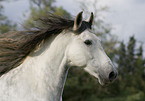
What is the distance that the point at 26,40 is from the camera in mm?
2137

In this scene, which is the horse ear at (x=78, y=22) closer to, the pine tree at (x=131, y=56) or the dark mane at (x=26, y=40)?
the dark mane at (x=26, y=40)

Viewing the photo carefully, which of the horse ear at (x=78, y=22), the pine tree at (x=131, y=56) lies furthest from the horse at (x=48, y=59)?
the pine tree at (x=131, y=56)

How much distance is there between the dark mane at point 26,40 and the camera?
84.4 inches

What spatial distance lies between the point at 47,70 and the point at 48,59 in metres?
0.13

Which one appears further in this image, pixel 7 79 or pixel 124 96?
pixel 124 96

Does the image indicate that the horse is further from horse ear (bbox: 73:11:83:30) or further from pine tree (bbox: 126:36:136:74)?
pine tree (bbox: 126:36:136:74)

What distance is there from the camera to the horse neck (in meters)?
1.92

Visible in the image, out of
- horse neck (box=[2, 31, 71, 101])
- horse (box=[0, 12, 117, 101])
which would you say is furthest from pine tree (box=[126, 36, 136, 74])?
horse neck (box=[2, 31, 71, 101])

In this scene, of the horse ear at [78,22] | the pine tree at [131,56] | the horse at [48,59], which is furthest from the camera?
the pine tree at [131,56]

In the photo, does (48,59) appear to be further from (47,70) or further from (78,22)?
(78,22)

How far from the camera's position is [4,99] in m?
1.77

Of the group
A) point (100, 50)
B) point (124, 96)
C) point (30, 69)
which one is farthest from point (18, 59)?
point (124, 96)

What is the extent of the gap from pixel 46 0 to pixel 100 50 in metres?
12.0

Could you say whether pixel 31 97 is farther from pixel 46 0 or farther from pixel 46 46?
pixel 46 0
